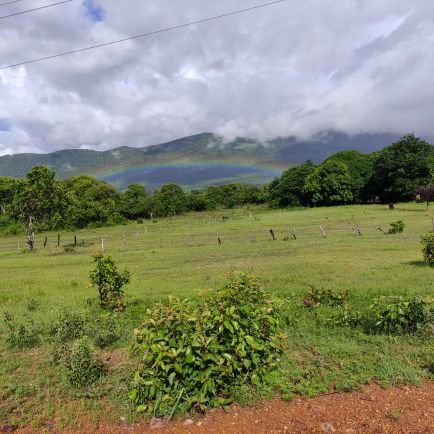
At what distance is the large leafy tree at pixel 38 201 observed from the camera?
35719 mm

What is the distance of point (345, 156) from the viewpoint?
4208 inches

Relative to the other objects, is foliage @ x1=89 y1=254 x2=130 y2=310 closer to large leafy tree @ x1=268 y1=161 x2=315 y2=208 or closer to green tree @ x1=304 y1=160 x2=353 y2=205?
green tree @ x1=304 y1=160 x2=353 y2=205

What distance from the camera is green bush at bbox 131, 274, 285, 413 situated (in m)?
5.34

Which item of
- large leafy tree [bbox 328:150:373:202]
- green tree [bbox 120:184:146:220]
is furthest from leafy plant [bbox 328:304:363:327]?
large leafy tree [bbox 328:150:373:202]

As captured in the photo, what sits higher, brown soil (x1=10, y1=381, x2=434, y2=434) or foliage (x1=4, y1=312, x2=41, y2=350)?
foliage (x1=4, y1=312, x2=41, y2=350)

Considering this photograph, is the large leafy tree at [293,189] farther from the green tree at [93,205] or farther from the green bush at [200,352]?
the green bush at [200,352]

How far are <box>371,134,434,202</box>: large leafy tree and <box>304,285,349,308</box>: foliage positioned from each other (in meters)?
69.7

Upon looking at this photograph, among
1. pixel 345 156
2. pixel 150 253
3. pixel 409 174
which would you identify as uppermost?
pixel 345 156

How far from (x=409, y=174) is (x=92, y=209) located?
59221 millimetres

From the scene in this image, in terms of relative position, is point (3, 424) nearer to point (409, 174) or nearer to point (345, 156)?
point (409, 174)

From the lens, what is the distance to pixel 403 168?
73312 millimetres

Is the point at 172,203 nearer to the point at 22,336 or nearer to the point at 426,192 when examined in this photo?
the point at 426,192

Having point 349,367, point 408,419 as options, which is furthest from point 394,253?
point 408,419

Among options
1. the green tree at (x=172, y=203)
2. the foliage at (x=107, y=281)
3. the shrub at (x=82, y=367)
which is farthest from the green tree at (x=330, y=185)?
the shrub at (x=82, y=367)
